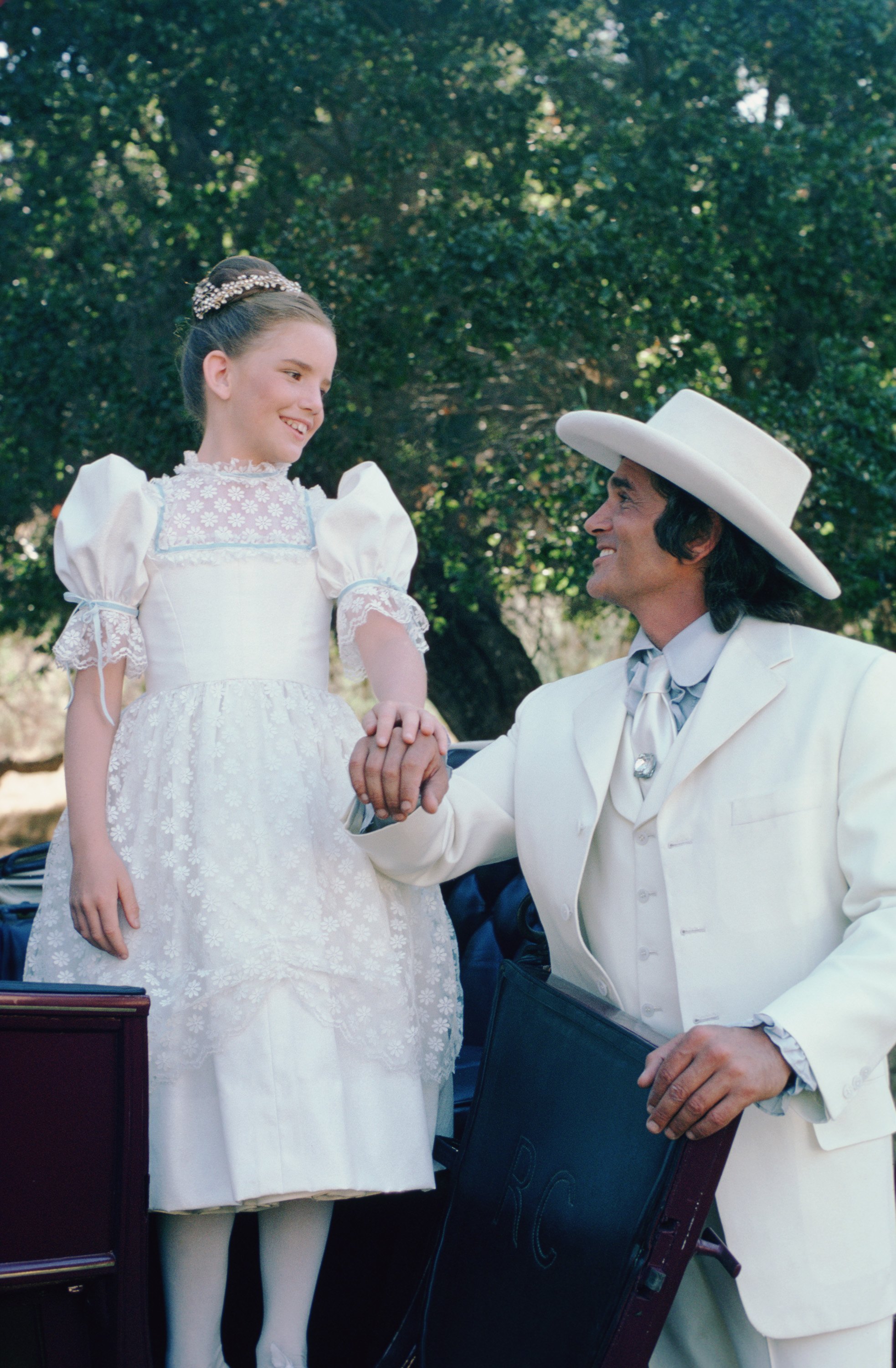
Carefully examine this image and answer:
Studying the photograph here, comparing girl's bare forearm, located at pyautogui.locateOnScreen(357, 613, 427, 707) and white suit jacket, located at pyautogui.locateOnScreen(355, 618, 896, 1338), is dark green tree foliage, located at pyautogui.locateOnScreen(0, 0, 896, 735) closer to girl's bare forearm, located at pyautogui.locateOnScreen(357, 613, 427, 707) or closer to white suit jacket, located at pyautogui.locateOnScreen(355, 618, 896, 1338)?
girl's bare forearm, located at pyautogui.locateOnScreen(357, 613, 427, 707)

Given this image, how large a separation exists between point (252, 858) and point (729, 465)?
1.02m

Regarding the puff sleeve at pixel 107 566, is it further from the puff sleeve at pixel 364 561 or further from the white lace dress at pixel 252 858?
the puff sleeve at pixel 364 561

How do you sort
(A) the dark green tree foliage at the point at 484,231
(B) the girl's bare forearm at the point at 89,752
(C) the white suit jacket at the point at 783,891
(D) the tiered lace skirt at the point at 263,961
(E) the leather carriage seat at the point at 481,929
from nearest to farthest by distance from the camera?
1. (C) the white suit jacket at the point at 783,891
2. (D) the tiered lace skirt at the point at 263,961
3. (B) the girl's bare forearm at the point at 89,752
4. (E) the leather carriage seat at the point at 481,929
5. (A) the dark green tree foliage at the point at 484,231

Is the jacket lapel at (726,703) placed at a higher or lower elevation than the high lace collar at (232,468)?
lower

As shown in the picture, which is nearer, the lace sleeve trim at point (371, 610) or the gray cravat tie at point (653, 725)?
the gray cravat tie at point (653, 725)

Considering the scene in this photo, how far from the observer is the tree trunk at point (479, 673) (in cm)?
571

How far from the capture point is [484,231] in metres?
4.89

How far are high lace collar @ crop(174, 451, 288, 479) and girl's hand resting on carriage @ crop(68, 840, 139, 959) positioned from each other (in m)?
0.72

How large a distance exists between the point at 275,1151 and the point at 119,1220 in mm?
248

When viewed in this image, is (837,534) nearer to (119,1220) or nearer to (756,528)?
(756,528)

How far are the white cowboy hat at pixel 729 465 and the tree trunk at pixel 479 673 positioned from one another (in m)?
3.51

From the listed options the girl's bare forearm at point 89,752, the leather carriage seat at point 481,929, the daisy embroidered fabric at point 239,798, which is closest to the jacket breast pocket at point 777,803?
the daisy embroidered fabric at point 239,798

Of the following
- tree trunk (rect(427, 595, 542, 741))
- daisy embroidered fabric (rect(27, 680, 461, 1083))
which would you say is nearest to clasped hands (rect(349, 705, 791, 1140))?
daisy embroidered fabric (rect(27, 680, 461, 1083))

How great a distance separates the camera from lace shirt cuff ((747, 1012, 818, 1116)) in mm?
1610
